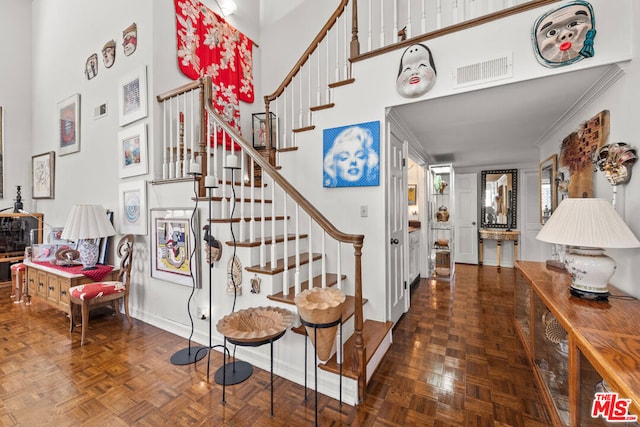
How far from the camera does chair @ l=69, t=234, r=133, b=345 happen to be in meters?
2.55

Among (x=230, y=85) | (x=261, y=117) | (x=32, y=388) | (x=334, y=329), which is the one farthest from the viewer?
(x=261, y=117)

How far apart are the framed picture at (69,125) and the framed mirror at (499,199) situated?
717 cm

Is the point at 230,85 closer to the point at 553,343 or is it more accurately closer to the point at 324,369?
the point at 324,369

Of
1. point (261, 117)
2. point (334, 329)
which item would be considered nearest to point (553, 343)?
point (334, 329)

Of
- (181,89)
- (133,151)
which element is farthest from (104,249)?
(181,89)

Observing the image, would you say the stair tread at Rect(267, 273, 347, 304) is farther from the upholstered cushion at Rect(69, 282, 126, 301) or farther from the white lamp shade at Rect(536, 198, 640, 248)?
the upholstered cushion at Rect(69, 282, 126, 301)

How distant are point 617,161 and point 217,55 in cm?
429

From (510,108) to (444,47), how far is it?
875 millimetres

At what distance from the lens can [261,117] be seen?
426 centimetres

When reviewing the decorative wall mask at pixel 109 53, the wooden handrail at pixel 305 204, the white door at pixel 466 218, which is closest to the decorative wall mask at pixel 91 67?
the decorative wall mask at pixel 109 53

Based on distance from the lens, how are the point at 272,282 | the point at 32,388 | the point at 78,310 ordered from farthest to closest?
the point at 78,310 → the point at 272,282 → the point at 32,388

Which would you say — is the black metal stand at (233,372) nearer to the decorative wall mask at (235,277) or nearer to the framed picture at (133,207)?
the decorative wall mask at (235,277)

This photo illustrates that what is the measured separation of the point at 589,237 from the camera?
1.39 metres

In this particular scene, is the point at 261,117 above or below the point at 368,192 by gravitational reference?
above
